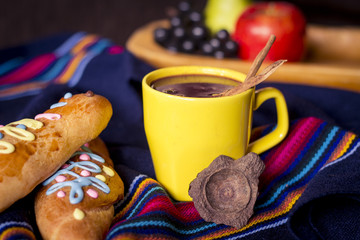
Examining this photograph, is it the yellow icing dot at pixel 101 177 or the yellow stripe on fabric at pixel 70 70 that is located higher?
the yellow icing dot at pixel 101 177

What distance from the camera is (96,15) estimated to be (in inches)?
61.0

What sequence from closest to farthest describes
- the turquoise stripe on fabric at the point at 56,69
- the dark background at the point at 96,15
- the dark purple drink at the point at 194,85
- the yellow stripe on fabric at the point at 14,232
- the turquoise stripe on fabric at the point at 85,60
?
the yellow stripe on fabric at the point at 14,232, the dark purple drink at the point at 194,85, the turquoise stripe on fabric at the point at 85,60, the turquoise stripe on fabric at the point at 56,69, the dark background at the point at 96,15

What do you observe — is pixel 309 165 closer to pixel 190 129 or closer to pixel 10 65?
pixel 190 129

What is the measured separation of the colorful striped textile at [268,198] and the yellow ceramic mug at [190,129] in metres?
0.03

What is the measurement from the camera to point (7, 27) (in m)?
1.40

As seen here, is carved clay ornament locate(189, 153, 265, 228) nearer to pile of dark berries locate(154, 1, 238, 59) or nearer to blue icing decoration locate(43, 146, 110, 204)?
blue icing decoration locate(43, 146, 110, 204)

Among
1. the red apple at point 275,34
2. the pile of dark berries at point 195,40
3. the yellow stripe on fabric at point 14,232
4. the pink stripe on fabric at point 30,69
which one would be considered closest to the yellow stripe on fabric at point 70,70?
the pink stripe on fabric at point 30,69

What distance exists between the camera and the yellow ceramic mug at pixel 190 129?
461mm

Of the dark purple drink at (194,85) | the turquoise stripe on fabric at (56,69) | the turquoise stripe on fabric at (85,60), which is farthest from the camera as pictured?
the turquoise stripe on fabric at (56,69)

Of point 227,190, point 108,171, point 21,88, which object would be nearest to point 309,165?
point 227,190

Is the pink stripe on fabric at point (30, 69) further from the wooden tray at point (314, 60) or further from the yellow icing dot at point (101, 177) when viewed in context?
the yellow icing dot at point (101, 177)

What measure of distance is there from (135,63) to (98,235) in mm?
462

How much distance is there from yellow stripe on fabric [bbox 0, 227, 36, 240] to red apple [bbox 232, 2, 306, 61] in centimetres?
72

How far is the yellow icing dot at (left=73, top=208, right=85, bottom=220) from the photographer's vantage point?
392 mm
